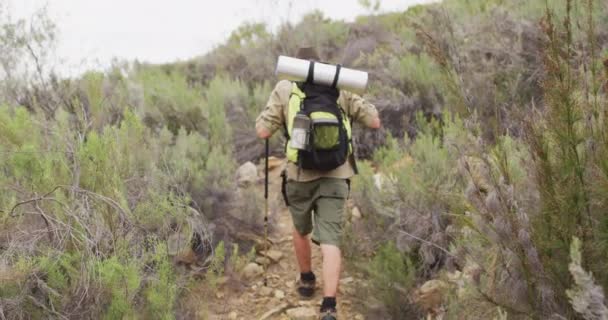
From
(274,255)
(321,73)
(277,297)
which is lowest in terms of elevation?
(277,297)

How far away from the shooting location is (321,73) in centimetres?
423

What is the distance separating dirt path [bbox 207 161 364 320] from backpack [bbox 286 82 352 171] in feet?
4.17

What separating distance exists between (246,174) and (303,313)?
2.82 meters

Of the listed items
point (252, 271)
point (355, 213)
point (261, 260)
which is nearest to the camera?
point (252, 271)

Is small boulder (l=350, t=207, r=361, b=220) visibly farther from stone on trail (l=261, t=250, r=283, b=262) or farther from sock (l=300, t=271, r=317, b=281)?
sock (l=300, t=271, r=317, b=281)

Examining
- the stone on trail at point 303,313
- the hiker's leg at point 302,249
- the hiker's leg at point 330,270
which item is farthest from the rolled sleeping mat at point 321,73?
the stone on trail at point 303,313

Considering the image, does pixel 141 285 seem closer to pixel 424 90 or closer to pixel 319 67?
pixel 319 67

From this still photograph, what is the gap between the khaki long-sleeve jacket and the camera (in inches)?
176

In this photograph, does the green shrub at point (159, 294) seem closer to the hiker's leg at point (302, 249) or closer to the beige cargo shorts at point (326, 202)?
the beige cargo shorts at point (326, 202)

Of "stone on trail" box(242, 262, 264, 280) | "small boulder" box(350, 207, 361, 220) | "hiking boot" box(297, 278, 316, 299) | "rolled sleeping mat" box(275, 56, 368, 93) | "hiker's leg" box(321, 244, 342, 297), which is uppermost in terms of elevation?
"rolled sleeping mat" box(275, 56, 368, 93)

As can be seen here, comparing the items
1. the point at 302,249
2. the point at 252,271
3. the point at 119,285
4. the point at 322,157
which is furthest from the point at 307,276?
the point at 119,285

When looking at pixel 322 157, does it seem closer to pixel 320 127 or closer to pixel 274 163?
pixel 320 127

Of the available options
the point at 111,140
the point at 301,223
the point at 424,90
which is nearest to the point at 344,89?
the point at 301,223

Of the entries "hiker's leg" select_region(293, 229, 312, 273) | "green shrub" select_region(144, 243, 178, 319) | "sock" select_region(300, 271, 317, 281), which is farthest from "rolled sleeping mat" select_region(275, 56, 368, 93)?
"sock" select_region(300, 271, 317, 281)
